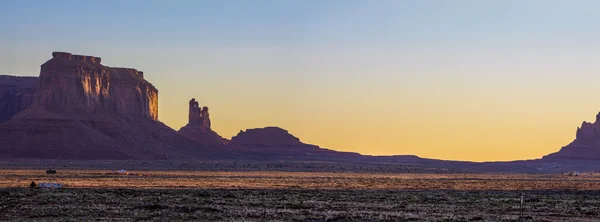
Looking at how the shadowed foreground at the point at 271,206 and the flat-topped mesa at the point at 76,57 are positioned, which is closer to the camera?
the shadowed foreground at the point at 271,206

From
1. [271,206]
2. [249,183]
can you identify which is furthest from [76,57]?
[271,206]

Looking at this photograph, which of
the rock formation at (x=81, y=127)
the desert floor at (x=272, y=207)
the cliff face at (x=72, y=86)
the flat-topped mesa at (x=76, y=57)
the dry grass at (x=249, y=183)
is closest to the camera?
the desert floor at (x=272, y=207)

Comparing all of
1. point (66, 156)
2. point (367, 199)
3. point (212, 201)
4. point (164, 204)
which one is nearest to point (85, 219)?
point (164, 204)

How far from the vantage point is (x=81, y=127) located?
16800 centimetres

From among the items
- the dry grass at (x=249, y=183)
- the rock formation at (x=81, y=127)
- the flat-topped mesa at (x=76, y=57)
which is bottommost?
the dry grass at (x=249, y=183)

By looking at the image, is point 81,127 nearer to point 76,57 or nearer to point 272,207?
point 76,57

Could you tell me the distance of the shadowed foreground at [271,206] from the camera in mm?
33438

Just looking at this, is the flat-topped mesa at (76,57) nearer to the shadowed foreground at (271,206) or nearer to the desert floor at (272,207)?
the desert floor at (272,207)

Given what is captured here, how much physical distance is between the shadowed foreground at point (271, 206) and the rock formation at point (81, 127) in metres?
116

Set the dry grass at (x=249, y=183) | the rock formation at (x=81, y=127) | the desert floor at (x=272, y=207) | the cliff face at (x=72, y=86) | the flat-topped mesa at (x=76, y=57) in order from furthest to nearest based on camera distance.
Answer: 1. the flat-topped mesa at (x=76, y=57)
2. the cliff face at (x=72, y=86)
3. the rock formation at (x=81, y=127)
4. the dry grass at (x=249, y=183)
5. the desert floor at (x=272, y=207)

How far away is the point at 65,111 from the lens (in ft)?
578

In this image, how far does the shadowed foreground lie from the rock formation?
382ft

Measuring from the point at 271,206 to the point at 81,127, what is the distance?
135 metres

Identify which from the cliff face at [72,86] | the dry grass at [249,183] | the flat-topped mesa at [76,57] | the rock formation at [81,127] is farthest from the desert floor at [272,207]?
the flat-topped mesa at [76,57]
